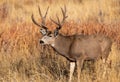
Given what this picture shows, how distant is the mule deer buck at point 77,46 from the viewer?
9.10 m

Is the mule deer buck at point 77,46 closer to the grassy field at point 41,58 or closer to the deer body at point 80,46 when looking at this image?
the deer body at point 80,46

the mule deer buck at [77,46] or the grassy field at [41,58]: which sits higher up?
the mule deer buck at [77,46]

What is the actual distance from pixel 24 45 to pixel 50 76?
2152 mm

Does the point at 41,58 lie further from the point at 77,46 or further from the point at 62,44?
the point at 77,46

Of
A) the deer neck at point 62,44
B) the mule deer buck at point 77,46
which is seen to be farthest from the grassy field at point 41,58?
the deer neck at point 62,44

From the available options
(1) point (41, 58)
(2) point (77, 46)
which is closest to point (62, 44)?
(2) point (77, 46)

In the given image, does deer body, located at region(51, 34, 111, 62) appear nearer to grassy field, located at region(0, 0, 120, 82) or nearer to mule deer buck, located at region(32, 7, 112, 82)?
mule deer buck, located at region(32, 7, 112, 82)

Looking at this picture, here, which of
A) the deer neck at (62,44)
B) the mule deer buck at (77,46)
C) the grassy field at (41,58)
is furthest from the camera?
the deer neck at (62,44)

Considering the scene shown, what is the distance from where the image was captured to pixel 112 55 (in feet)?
32.1

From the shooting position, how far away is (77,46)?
9180 millimetres

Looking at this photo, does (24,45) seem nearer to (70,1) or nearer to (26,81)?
(26,81)

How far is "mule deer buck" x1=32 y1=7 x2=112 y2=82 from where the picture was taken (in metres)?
9.10

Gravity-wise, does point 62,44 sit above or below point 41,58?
above

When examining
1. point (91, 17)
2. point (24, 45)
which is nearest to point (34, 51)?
point (24, 45)
